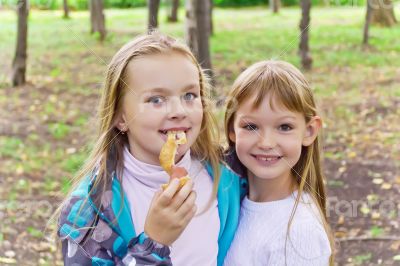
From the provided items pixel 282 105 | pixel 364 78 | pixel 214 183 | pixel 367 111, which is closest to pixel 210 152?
pixel 214 183

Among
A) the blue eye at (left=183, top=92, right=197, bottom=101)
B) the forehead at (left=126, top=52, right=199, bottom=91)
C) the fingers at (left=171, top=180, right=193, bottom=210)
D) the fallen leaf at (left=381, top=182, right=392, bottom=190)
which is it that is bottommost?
the fallen leaf at (left=381, top=182, right=392, bottom=190)

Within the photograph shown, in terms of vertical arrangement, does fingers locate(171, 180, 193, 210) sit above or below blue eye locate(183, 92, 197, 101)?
below

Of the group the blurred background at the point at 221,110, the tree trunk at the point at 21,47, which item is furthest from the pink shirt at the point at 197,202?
the tree trunk at the point at 21,47

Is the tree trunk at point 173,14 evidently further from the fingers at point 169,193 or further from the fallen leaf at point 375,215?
the fingers at point 169,193

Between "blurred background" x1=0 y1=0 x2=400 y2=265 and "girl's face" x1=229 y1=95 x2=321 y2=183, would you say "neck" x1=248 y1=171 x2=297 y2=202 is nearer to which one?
"girl's face" x1=229 y1=95 x2=321 y2=183

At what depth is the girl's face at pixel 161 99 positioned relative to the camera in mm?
1726

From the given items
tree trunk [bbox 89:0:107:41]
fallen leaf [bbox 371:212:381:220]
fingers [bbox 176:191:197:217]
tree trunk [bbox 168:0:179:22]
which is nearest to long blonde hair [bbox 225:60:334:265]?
fingers [bbox 176:191:197:217]

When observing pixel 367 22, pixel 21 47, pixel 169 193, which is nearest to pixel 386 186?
pixel 169 193

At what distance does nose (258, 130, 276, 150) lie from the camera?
1948 mm

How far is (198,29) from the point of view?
761cm

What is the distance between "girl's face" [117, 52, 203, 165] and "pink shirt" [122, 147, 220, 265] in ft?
0.23

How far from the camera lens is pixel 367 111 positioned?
24.6 ft

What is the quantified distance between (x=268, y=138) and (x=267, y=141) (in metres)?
0.01

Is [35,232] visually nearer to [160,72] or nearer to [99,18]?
[160,72]
